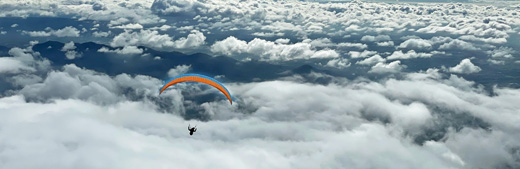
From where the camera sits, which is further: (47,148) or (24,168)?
(47,148)

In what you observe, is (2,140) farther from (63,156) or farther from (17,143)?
(63,156)

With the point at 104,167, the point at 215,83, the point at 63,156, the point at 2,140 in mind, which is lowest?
the point at 104,167

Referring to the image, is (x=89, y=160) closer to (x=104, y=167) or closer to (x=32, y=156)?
(x=104, y=167)

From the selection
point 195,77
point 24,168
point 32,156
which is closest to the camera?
point 195,77

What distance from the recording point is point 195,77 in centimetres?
7762

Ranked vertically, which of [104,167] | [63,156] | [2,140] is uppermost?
[2,140]

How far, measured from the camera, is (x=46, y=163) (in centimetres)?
18462

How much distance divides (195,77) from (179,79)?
467 centimetres

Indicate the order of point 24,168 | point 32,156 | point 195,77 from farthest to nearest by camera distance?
1. point 32,156
2. point 24,168
3. point 195,77

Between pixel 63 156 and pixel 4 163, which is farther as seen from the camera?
pixel 63 156

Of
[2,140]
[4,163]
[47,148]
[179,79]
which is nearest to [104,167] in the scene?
[47,148]

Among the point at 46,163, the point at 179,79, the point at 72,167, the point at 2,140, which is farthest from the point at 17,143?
the point at 179,79

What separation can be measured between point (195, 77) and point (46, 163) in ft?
540

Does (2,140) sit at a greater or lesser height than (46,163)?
greater
